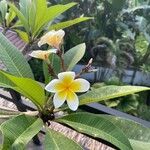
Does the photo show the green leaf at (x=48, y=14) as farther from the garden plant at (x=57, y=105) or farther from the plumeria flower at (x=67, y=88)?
the plumeria flower at (x=67, y=88)

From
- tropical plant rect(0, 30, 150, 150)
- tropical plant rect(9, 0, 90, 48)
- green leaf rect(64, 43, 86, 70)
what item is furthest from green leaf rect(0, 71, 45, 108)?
tropical plant rect(9, 0, 90, 48)

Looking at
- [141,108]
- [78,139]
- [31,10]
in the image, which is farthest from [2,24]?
[141,108]

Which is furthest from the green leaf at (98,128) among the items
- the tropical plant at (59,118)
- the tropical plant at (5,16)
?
the tropical plant at (5,16)

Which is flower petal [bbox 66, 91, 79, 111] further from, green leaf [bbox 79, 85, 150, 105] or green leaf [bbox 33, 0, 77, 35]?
green leaf [bbox 33, 0, 77, 35]

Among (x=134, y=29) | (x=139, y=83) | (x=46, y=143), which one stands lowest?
(x=139, y=83)

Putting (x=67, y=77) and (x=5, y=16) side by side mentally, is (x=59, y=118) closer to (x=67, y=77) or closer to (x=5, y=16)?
(x=67, y=77)

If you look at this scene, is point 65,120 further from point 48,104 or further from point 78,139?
point 78,139

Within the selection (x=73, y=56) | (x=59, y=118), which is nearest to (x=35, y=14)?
(x=73, y=56)
